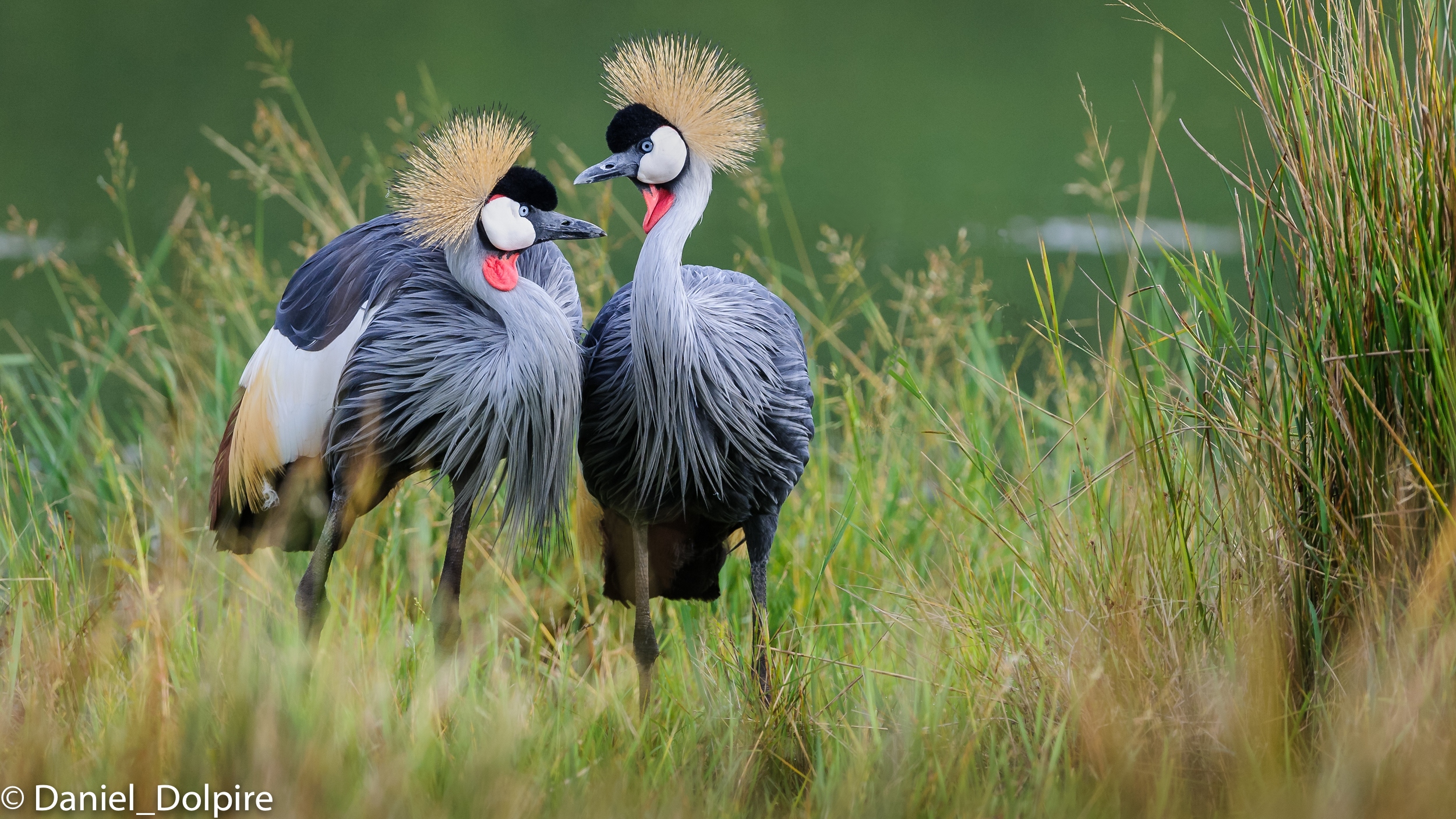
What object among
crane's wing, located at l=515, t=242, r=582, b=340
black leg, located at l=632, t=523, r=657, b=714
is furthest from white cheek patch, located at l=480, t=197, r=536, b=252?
black leg, located at l=632, t=523, r=657, b=714

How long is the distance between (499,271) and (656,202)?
32 centimetres

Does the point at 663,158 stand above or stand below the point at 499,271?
above

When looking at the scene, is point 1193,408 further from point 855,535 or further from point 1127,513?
point 855,535

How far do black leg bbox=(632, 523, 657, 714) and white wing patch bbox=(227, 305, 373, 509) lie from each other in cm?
66

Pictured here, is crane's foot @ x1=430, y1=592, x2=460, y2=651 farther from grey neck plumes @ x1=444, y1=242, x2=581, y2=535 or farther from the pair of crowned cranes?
grey neck plumes @ x1=444, y1=242, x2=581, y2=535

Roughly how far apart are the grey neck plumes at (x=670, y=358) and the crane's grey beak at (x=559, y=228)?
0.42 feet

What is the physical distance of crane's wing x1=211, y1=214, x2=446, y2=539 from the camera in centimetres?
248

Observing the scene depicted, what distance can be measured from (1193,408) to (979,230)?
466 cm

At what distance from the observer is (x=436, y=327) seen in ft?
8.00

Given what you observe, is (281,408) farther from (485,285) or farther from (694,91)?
(694,91)

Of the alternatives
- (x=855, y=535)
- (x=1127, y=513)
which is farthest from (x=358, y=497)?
(x=1127, y=513)

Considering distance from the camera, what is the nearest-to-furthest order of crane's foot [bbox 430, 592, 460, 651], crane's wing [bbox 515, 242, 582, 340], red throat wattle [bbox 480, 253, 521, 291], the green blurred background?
red throat wattle [bbox 480, 253, 521, 291]
crane's foot [bbox 430, 592, 460, 651]
crane's wing [bbox 515, 242, 582, 340]
the green blurred background

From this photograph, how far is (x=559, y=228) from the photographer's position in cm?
238

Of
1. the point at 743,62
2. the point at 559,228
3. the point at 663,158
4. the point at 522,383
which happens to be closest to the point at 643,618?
the point at 522,383
